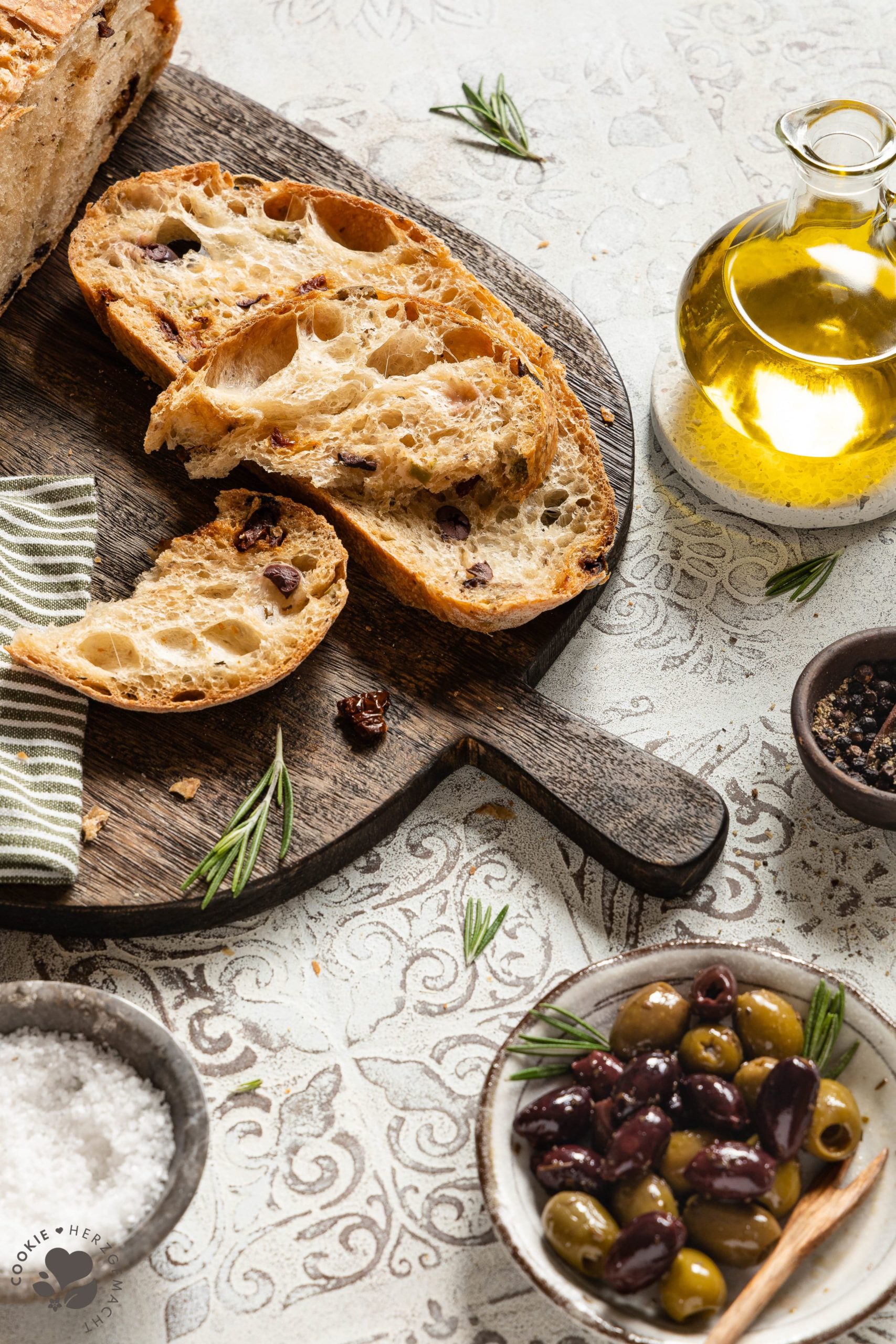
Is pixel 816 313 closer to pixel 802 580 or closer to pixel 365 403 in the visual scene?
pixel 802 580

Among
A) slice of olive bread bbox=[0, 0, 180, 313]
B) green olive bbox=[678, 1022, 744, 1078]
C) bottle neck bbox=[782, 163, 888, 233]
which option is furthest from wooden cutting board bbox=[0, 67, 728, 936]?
bottle neck bbox=[782, 163, 888, 233]

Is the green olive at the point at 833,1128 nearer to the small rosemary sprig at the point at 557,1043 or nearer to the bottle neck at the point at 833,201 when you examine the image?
the small rosemary sprig at the point at 557,1043

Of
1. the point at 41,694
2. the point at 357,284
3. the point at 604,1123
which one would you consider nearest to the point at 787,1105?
the point at 604,1123

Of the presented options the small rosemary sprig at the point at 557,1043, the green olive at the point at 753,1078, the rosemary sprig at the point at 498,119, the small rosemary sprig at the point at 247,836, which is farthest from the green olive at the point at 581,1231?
the rosemary sprig at the point at 498,119

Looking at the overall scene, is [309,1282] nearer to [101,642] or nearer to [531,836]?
[531,836]

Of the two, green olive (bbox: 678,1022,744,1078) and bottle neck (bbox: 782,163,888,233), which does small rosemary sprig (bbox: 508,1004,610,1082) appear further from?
bottle neck (bbox: 782,163,888,233)

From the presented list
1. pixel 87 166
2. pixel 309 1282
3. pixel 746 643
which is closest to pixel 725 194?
pixel 746 643

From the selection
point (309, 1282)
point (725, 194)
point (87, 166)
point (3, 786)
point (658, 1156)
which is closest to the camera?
point (658, 1156)
